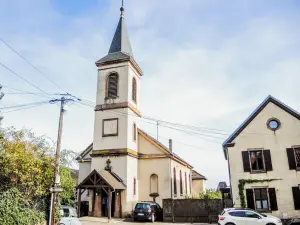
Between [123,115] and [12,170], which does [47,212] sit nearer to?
[12,170]

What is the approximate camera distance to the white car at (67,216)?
16.7 metres

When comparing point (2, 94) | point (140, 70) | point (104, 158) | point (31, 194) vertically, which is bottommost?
point (31, 194)

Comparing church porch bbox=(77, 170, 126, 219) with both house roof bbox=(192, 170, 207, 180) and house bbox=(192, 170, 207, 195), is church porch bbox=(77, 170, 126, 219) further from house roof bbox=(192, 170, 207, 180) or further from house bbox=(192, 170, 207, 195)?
house roof bbox=(192, 170, 207, 180)

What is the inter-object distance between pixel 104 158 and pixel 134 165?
3.31 meters

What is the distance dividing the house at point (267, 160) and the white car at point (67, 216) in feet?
42.7

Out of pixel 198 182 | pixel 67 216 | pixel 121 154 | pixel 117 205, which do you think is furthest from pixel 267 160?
pixel 198 182

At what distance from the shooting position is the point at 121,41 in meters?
33.8

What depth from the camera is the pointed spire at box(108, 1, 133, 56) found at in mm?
33344

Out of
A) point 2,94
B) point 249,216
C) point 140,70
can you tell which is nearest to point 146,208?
point 249,216

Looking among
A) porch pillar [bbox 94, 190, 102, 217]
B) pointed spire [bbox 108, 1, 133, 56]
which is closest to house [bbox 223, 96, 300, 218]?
porch pillar [bbox 94, 190, 102, 217]

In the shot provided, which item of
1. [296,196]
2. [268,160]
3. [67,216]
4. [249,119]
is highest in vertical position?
[249,119]

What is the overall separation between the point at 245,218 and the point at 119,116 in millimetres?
16366

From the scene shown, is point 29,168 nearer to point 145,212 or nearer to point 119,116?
point 145,212

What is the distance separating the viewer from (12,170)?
→ 14039mm
